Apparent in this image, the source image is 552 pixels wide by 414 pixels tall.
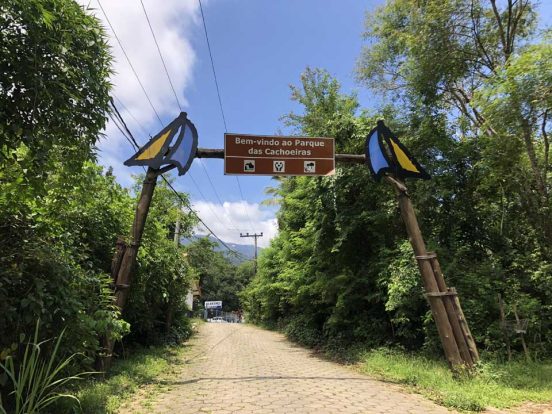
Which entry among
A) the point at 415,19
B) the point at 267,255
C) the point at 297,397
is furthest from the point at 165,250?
the point at 267,255

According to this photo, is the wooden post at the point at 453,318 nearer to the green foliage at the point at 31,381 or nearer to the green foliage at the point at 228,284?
the green foliage at the point at 31,381

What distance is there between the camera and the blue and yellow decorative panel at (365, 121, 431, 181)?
10.9 meters

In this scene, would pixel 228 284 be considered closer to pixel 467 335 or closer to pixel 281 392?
pixel 467 335

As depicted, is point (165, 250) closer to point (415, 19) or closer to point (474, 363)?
point (474, 363)

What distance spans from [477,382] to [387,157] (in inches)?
200

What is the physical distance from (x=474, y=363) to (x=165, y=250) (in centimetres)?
937

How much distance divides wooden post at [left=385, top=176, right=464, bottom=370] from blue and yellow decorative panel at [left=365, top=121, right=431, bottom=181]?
0.26 metres

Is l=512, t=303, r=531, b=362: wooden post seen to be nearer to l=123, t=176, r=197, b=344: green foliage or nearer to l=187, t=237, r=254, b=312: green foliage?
l=123, t=176, r=197, b=344: green foliage

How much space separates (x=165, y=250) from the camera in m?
14.7

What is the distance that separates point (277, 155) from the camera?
1122cm

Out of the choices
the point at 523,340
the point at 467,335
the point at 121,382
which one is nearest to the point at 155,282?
the point at 121,382

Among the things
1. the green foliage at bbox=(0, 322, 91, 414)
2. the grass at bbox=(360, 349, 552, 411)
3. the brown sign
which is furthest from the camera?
the brown sign

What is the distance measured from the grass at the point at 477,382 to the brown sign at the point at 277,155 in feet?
15.7

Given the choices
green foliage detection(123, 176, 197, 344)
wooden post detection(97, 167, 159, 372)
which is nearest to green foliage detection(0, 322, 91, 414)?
wooden post detection(97, 167, 159, 372)
